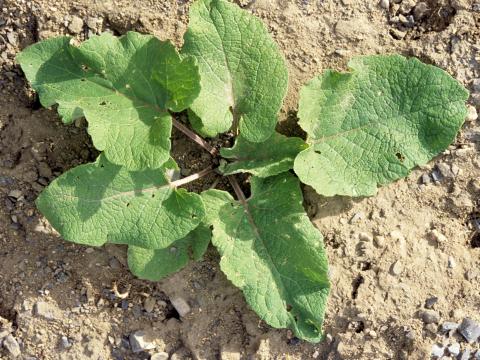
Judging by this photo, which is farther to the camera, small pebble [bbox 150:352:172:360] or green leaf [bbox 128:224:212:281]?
small pebble [bbox 150:352:172:360]

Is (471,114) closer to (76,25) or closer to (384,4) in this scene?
(384,4)

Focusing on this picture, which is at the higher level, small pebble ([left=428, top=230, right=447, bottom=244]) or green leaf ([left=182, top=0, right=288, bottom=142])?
green leaf ([left=182, top=0, right=288, bottom=142])

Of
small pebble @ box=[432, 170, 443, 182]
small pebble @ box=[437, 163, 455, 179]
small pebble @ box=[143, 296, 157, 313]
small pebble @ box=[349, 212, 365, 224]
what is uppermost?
small pebble @ box=[437, 163, 455, 179]

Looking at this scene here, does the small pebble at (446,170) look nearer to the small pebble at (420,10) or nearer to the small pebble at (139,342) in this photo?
the small pebble at (420,10)

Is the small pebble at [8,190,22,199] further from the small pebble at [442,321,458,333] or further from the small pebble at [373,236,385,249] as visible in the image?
→ the small pebble at [442,321,458,333]

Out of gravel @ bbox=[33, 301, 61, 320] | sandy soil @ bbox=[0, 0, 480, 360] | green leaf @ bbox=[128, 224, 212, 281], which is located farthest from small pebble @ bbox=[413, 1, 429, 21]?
gravel @ bbox=[33, 301, 61, 320]

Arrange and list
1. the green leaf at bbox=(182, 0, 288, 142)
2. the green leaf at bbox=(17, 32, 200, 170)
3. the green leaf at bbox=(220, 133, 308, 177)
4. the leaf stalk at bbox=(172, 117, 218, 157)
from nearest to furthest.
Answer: the green leaf at bbox=(17, 32, 200, 170) → the green leaf at bbox=(182, 0, 288, 142) → the green leaf at bbox=(220, 133, 308, 177) → the leaf stalk at bbox=(172, 117, 218, 157)

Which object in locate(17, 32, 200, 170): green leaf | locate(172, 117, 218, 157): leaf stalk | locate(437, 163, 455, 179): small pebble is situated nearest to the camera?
locate(17, 32, 200, 170): green leaf
